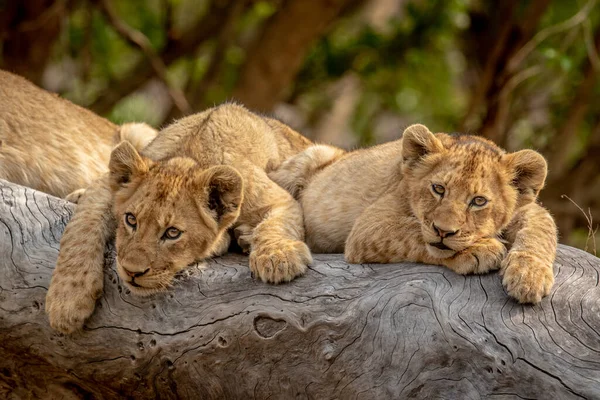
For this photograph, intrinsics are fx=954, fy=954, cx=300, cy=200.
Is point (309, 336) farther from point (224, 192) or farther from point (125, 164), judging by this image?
point (125, 164)

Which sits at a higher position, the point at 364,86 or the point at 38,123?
the point at 38,123

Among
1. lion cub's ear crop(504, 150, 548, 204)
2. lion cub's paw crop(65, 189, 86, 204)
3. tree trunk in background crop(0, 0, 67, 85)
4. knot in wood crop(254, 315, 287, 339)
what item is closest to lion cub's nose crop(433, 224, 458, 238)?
lion cub's ear crop(504, 150, 548, 204)

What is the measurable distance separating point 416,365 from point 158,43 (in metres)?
9.31

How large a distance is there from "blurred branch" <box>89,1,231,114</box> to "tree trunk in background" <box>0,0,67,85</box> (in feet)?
2.99

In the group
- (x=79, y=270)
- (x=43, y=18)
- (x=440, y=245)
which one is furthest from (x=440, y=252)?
(x=43, y=18)

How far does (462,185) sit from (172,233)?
1726 millimetres

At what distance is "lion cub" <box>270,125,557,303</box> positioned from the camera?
538cm

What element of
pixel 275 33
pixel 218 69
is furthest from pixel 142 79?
pixel 275 33

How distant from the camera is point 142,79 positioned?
12430 mm

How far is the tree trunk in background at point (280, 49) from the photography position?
38.6 ft

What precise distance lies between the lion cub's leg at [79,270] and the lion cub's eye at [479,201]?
228cm

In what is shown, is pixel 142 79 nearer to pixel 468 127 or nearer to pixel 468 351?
pixel 468 127

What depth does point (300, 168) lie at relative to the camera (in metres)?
7.33

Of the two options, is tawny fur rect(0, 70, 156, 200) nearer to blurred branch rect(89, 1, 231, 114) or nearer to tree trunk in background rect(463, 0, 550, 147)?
blurred branch rect(89, 1, 231, 114)
